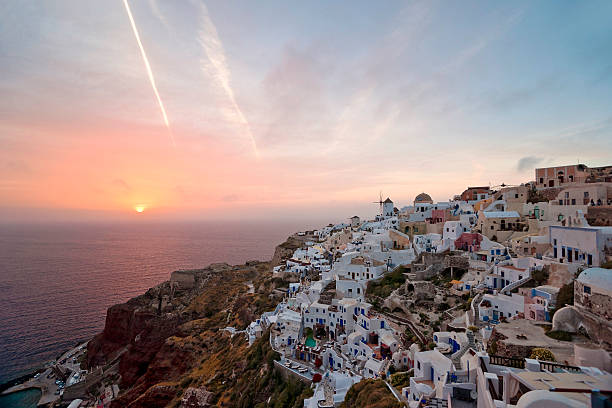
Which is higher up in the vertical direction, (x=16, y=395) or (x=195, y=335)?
(x=195, y=335)

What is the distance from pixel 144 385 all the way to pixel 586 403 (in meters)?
40.0

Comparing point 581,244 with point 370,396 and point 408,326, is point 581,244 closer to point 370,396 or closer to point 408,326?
point 408,326

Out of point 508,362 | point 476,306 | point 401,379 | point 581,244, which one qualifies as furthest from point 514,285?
point 508,362

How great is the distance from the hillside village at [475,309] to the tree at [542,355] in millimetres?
60

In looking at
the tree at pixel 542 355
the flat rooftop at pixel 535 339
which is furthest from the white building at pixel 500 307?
the tree at pixel 542 355

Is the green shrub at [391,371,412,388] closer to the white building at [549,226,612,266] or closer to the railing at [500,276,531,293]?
the railing at [500,276,531,293]

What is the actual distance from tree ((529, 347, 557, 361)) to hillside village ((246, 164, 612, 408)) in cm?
6

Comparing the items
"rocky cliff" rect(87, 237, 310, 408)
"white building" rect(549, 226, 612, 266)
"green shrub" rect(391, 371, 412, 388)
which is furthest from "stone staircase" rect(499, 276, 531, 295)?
"rocky cliff" rect(87, 237, 310, 408)

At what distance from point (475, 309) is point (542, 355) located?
28.3ft

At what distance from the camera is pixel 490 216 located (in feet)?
100

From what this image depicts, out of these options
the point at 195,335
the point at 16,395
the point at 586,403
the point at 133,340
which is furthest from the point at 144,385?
the point at 586,403

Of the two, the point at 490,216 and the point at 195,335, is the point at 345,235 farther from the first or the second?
the point at 195,335

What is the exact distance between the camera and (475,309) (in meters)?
19.4

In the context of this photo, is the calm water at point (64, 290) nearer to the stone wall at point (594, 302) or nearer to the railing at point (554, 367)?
the railing at point (554, 367)
